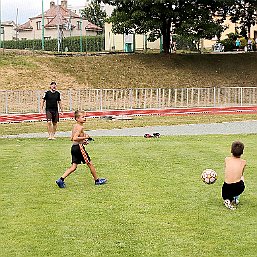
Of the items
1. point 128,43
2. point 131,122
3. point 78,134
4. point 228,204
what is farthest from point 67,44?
point 228,204

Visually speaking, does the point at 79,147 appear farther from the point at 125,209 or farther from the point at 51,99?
the point at 51,99

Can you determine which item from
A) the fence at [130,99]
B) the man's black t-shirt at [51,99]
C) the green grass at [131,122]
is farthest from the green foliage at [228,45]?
the man's black t-shirt at [51,99]

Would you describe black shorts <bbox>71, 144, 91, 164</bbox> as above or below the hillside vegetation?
below

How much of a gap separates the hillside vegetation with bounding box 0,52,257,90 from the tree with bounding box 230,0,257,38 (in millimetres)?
3078

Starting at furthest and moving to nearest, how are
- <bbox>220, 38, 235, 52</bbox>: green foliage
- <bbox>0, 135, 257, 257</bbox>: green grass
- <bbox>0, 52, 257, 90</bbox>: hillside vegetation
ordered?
<bbox>220, 38, 235, 52</bbox>: green foliage → <bbox>0, 52, 257, 90</bbox>: hillside vegetation → <bbox>0, 135, 257, 257</bbox>: green grass

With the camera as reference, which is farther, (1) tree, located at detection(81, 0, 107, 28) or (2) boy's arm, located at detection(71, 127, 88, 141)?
(1) tree, located at detection(81, 0, 107, 28)

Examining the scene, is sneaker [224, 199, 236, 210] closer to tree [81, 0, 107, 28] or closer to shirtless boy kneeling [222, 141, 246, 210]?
shirtless boy kneeling [222, 141, 246, 210]

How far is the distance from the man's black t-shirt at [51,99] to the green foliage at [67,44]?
2870cm

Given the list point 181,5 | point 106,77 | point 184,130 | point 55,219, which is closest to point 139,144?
point 184,130

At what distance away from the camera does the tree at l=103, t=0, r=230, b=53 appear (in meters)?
42.2

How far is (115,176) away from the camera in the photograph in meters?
12.5

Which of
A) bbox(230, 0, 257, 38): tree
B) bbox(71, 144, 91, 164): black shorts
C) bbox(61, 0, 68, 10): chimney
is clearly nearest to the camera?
bbox(71, 144, 91, 164): black shorts

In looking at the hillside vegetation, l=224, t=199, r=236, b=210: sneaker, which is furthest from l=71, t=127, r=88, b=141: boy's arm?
the hillside vegetation

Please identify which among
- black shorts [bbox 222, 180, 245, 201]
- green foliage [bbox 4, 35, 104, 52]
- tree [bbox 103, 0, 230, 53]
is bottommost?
black shorts [bbox 222, 180, 245, 201]
